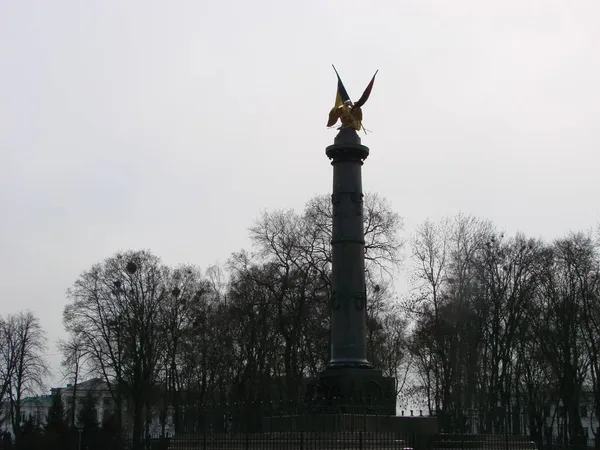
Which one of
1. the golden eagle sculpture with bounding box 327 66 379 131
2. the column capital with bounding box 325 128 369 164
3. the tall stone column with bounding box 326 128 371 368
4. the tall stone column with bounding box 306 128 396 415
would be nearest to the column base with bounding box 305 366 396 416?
the tall stone column with bounding box 306 128 396 415

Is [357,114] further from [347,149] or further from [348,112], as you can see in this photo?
[347,149]

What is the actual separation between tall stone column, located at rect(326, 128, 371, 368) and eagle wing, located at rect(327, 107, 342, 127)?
125 cm

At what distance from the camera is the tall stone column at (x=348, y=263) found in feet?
68.3

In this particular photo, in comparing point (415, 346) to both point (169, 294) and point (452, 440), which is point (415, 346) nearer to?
point (169, 294)

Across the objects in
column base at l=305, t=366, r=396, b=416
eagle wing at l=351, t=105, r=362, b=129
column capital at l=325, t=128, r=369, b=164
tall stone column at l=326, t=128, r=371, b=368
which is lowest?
column base at l=305, t=366, r=396, b=416

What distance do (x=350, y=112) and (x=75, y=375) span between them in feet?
102

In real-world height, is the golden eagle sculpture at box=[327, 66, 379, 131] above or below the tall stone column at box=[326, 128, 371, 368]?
above

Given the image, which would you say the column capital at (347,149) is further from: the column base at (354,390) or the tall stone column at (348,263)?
the column base at (354,390)

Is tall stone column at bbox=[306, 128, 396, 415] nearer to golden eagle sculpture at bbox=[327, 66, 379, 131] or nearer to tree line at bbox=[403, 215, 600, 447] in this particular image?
golden eagle sculpture at bbox=[327, 66, 379, 131]

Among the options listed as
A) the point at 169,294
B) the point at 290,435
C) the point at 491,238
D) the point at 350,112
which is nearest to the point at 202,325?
the point at 169,294

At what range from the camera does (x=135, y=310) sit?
143ft

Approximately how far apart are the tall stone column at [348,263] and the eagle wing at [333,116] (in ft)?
4.11

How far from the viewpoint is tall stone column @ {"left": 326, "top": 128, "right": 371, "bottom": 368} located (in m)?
20.8

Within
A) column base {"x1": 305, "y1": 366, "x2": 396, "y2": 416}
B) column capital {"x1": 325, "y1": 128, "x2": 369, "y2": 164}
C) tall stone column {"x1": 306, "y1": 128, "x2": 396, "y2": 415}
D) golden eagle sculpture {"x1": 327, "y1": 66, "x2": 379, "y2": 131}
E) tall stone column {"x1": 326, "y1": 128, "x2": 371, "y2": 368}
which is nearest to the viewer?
column base {"x1": 305, "y1": 366, "x2": 396, "y2": 416}
